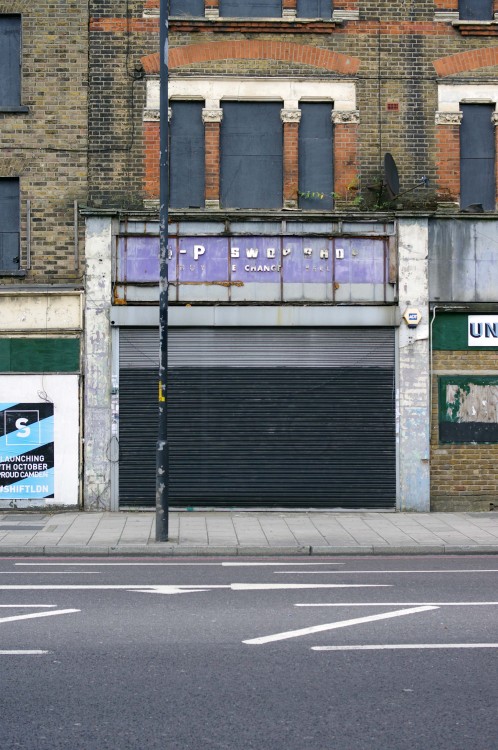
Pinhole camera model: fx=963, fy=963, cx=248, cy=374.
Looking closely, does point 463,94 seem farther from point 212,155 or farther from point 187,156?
point 187,156

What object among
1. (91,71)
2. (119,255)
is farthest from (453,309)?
(91,71)

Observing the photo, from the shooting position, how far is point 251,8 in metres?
19.3

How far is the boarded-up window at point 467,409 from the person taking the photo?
1900 centimetres

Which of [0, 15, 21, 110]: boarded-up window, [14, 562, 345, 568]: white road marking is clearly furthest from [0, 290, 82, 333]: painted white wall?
A: [14, 562, 345, 568]: white road marking

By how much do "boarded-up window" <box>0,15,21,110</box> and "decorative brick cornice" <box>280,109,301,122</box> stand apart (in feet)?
17.3

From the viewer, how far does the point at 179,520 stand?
17.6 metres

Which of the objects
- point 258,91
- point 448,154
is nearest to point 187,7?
point 258,91

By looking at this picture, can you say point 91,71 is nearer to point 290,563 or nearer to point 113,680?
point 290,563

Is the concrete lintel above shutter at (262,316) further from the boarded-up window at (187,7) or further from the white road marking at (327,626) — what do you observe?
the white road marking at (327,626)

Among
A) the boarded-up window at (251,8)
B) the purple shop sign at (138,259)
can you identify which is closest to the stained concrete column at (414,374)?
the purple shop sign at (138,259)

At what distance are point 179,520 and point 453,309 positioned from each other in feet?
22.1

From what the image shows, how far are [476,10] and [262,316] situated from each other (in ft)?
25.4

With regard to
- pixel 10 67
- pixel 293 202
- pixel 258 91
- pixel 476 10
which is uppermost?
pixel 476 10

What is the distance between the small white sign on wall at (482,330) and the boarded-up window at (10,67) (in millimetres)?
10053
